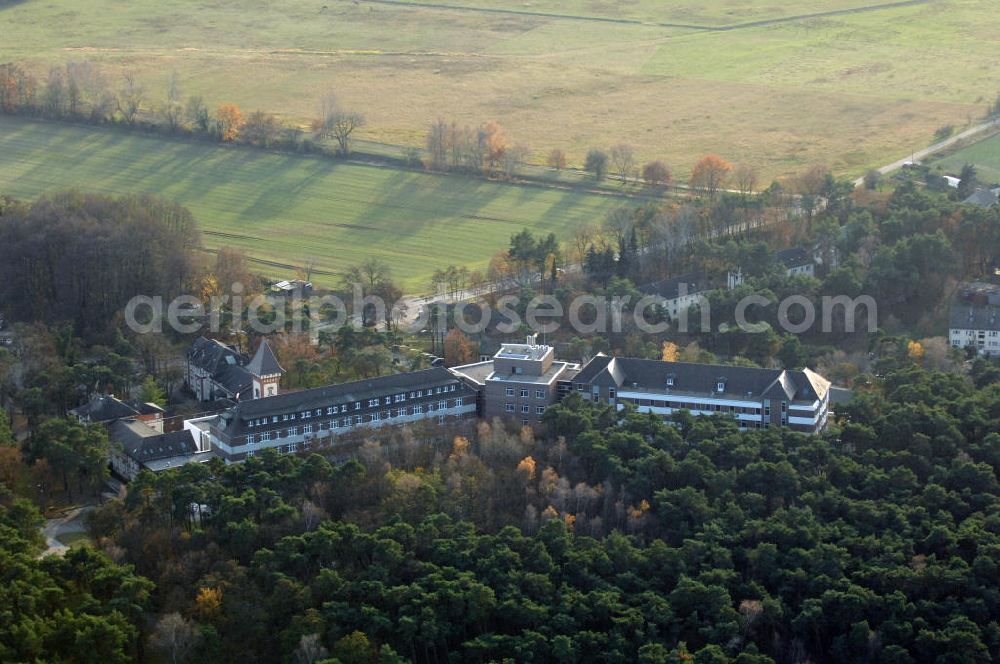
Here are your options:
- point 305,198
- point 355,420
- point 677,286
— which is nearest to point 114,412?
point 355,420

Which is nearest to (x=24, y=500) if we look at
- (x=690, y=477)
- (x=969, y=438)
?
(x=690, y=477)

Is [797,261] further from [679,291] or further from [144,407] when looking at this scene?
[144,407]

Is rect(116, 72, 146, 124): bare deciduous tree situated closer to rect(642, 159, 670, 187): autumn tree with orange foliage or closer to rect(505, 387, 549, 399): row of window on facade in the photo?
rect(642, 159, 670, 187): autumn tree with orange foliage

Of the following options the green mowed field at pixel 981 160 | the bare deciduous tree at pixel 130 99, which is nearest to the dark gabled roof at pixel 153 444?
the green mowed field at pixel 981 160

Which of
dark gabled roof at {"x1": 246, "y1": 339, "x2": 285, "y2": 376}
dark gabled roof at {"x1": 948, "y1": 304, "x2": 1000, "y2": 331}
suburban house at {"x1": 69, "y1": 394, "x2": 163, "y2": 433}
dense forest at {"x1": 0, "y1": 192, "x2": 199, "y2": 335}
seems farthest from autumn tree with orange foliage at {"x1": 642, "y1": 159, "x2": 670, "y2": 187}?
suburban house at {"x1": 69, "y1": 394, "x2": 163, "y2": 433}

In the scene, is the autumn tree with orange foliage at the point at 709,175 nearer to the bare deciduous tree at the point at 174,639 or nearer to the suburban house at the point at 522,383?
the suburban house at the point at 522,383

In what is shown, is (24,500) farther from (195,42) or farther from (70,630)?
(195,42)
